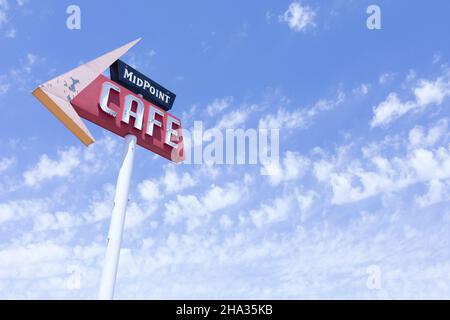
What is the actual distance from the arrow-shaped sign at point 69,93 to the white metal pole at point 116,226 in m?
1.32

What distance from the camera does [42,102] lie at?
446 inches

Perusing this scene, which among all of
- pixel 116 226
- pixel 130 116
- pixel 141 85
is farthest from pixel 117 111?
pixel 116 226

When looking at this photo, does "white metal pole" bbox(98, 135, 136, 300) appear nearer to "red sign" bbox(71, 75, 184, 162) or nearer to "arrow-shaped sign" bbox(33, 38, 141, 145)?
"red sign" bbox(71, 75, 184, 162)

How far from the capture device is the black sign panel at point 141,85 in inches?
523

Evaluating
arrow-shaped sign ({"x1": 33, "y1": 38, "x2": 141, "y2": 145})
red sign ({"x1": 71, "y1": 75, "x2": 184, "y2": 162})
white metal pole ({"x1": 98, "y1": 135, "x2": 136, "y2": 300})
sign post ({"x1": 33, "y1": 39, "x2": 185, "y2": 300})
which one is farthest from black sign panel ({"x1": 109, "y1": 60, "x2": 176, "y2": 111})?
white metal pole ({"x1": 98, "y1": 135, "x2": 136, "y2": 300})

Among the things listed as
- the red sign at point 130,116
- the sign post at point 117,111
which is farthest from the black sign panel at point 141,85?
the red sign at point 130,116

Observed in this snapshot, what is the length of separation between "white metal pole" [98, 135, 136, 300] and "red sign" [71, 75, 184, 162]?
2.65ft

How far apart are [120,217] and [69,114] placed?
343 centimetres

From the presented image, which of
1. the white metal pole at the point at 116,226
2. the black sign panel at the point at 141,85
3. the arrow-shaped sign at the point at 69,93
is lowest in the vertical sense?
the white metal pole at the point at 116,226

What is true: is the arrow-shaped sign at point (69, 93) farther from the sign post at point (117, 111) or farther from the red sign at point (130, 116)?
the red sign at point (130, 116)

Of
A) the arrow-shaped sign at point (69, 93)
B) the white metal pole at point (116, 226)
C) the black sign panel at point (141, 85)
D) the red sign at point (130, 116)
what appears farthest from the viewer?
the black sign panel at point (141, 85)

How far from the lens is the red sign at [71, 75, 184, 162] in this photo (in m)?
12.3
